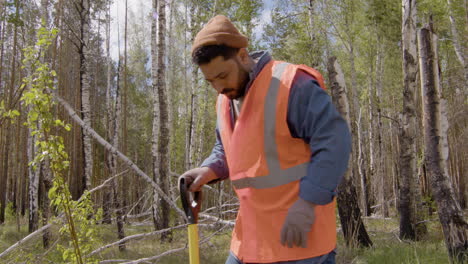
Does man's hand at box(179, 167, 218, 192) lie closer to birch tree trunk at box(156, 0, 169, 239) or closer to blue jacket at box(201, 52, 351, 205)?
blue jacket at box(201, 52, 351, 205)

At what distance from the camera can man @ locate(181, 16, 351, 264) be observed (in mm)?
1481

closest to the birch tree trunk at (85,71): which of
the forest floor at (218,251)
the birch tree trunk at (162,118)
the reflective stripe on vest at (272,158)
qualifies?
the forest floor at (218,251)

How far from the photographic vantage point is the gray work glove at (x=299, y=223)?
1.46 meters

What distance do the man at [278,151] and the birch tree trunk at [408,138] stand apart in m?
5.94

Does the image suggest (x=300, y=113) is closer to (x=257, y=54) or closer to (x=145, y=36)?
(x=257, y=54)

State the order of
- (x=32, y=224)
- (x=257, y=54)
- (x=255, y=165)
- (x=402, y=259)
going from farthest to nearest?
1. (x=32, y=224)
2. (x=402, y=259)
3. (x=257, y=54)
4. (x=255, y=165)

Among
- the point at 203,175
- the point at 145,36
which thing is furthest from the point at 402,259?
the point at 145,36

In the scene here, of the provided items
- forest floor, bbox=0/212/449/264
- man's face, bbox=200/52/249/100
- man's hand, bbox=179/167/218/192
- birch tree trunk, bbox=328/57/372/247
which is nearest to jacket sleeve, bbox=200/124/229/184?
man's hand, bbox=179/167/218/192

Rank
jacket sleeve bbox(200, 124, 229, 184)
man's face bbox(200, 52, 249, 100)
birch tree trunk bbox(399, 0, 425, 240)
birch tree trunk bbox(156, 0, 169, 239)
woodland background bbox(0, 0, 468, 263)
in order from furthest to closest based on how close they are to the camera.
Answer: birch tree trunk bbox(156, 0, 169, 239)
birch tree trunk bbox(399, 0, 425, 240)
woodland background bbox(0, 0, 468, 263)
jacket sleeve bbox(200, 124, 229, 184)
man's face bbox(200, 52, 249, 100)

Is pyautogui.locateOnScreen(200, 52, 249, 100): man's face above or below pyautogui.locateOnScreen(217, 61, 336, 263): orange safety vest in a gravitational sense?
above

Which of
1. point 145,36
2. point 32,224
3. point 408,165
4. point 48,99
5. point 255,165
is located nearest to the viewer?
point 255,165

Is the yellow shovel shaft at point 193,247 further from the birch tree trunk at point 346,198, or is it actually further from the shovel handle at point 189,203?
the birch tree trunk at point 346,198

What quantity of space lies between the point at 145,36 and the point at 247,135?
90.3ft

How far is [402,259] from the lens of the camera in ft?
14.7
